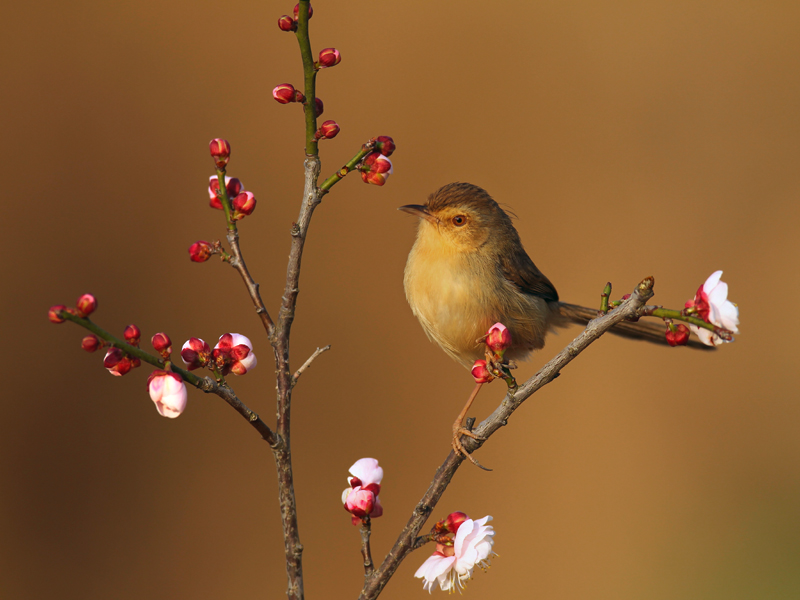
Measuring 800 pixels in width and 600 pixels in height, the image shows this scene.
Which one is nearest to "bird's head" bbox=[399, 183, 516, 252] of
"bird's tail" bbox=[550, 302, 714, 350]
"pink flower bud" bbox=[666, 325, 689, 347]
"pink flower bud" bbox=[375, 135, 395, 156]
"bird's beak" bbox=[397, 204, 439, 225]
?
"bird's beak" bbox=[397, 204, 439, 225]

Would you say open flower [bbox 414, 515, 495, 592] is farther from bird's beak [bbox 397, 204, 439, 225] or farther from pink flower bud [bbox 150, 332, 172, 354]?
bird's beak [bbox 397, 204, 439, 225]

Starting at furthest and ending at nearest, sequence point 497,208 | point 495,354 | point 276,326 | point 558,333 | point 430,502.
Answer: point 558,333 → point 497,208 → point 495,354 → point 430,502 → point 276,326

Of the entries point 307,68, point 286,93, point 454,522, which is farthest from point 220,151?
point 454,522

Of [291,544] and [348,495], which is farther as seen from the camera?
[348,495]

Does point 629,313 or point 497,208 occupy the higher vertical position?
point 497,208

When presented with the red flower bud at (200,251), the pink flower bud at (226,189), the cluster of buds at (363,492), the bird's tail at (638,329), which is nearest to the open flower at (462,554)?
the cluster of buds at (363,492)

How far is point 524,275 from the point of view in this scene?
4.02 m

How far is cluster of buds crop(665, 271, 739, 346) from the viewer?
1.68 m

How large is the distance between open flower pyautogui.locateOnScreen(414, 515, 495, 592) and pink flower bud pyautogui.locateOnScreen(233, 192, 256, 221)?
1.10 m

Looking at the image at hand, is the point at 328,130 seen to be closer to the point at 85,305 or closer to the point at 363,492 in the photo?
the point at 85,305

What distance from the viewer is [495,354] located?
2.11 meters

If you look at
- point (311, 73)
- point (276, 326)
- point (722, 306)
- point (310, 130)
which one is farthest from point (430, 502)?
point (311, 73)

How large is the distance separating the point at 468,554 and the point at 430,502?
7.1 inches

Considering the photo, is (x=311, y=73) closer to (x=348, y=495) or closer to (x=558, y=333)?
(x=348, y=495)
